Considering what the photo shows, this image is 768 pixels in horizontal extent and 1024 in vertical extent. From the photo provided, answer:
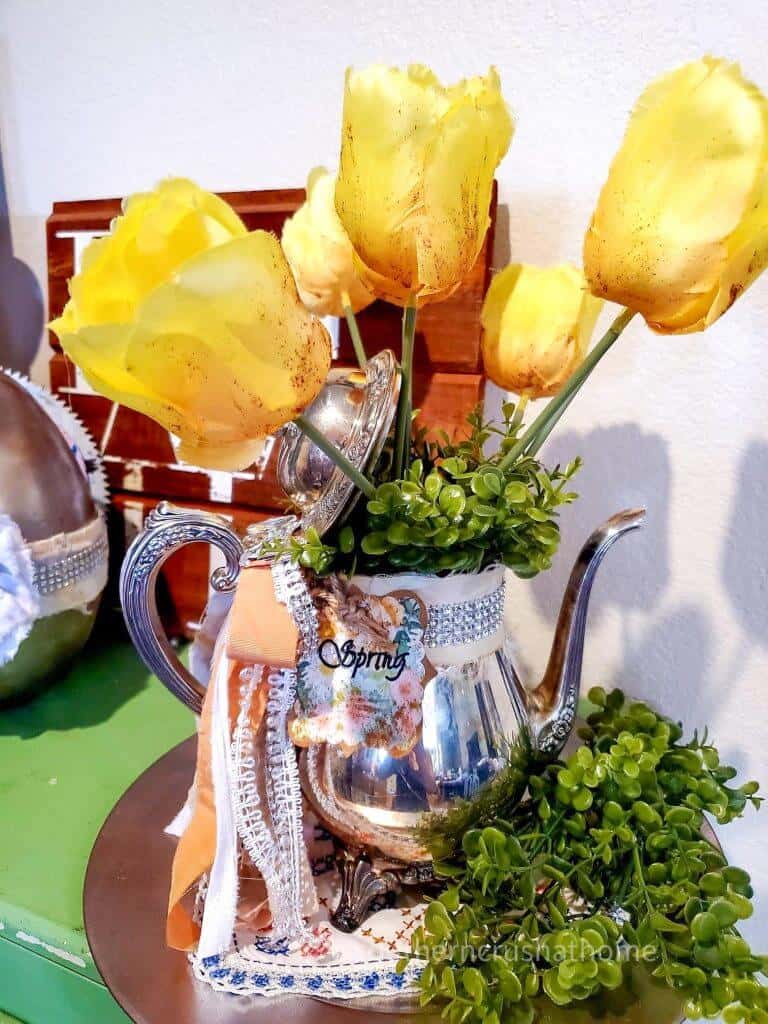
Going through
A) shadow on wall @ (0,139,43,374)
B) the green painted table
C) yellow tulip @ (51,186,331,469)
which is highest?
yellow tulip @ (51,186,331,469)

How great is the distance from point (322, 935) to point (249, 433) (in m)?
0.30

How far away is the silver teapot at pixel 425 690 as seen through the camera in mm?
386

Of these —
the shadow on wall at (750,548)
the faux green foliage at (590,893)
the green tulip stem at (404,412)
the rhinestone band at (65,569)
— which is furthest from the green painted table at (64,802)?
the shadow on wall at (750,548)

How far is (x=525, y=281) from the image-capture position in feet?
1.34

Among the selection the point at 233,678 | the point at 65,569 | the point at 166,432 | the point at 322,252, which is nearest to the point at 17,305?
the point at 166,432

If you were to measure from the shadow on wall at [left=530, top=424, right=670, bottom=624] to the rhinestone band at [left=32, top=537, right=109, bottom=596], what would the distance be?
426 millimetres

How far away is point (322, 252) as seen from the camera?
453 millimetres

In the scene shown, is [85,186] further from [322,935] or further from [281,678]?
[322,935]

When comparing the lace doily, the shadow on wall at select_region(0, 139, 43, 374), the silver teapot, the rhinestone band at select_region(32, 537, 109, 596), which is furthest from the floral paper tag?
the shadow on wall at select_region(0, 139, 43, 374)

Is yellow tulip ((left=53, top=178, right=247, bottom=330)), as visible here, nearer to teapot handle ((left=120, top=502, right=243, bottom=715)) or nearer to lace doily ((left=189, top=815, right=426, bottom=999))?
teapot handle ((left=120, top=502, right=243, bottom=715))

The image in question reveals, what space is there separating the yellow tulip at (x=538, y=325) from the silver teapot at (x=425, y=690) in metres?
0.09

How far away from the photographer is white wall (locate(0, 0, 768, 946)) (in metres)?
0.53

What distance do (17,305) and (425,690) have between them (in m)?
0.75

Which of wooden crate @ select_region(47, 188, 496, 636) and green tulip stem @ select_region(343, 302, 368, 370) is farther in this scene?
wooden crate @ select_region(47, 188, 496, 636)
